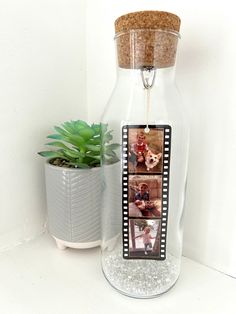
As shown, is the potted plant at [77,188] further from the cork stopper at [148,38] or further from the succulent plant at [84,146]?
the cork stopper at [148,38]

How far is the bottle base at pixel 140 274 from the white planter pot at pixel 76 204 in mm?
55

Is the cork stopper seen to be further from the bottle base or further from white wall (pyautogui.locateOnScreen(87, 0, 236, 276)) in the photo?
the bottle base

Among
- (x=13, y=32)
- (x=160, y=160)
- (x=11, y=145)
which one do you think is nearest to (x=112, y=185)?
(x=160, y=160)

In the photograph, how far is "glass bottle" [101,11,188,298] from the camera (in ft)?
1.37

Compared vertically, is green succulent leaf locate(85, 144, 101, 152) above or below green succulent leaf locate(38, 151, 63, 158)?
above

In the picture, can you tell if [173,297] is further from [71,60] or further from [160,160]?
[71,60]

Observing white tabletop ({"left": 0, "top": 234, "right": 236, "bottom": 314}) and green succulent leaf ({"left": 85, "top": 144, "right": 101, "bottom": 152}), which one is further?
green succulent leaf ({"left": 85, "top": 144, "right": 101, "bottom": 152})

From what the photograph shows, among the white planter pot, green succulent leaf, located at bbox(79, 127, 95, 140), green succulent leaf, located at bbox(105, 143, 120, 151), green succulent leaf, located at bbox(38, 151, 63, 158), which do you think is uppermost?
green succulent leaf, located at bbox(79, 127, 95, 140)

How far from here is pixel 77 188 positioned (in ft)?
1.75

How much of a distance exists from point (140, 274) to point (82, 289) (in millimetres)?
97

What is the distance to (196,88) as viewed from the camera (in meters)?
0.50

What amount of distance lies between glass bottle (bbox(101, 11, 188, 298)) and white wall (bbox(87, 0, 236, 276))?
0.03 meters

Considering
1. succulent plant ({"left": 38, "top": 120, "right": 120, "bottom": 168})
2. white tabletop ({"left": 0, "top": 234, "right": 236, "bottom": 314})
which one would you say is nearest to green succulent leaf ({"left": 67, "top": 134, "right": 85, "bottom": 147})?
succulent plant ({"left": 38, "top": 120, "right": 120, "bottom": 168})

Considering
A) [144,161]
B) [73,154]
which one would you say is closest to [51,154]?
[73,154]
